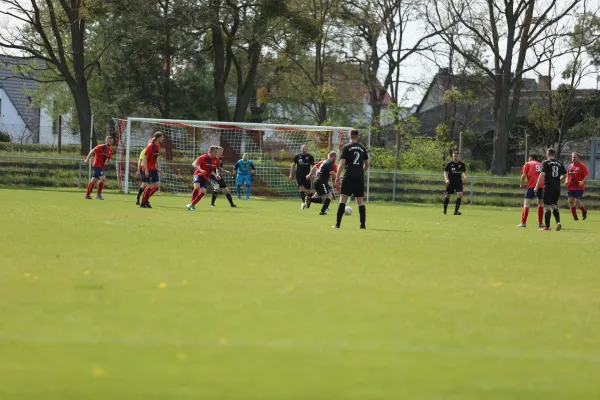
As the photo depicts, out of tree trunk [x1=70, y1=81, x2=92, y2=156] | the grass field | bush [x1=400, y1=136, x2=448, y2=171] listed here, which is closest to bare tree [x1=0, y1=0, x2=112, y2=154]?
tree trunk [x1=70, y1=81, x2=92, y2=156]

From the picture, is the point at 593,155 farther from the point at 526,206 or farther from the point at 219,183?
the point at 219,183

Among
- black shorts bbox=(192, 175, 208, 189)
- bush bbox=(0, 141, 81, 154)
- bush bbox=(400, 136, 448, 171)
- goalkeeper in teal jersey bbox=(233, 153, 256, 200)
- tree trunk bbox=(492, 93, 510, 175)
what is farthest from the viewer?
tree trunk bbox=(492, 93, 510, 175)

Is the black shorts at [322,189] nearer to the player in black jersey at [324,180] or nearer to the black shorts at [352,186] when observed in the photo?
the player in black jersey at [324,180]

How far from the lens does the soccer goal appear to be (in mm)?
37188

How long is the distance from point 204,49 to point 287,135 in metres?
6.61

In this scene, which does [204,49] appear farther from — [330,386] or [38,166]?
[330,386]

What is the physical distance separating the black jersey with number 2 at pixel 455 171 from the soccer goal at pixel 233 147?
8.60 meters

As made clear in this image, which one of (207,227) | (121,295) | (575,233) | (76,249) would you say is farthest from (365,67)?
(121,295)

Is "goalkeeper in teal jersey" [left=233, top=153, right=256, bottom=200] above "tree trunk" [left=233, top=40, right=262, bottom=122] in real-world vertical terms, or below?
below

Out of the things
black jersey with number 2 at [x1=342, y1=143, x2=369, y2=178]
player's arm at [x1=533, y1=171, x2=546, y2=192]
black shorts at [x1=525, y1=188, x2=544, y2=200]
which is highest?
black jersey with number 2 at [x1=342, y1=143, x2=369, y2=178]

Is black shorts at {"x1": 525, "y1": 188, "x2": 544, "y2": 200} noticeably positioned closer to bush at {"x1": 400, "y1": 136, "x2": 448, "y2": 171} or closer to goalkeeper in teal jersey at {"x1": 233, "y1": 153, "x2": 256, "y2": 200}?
goalkeeper in teal jersey at {"x1": 233, "y1": 153, "x2": 256, "y2": 200}

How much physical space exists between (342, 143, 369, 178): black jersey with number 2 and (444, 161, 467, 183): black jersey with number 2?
35.4 feet

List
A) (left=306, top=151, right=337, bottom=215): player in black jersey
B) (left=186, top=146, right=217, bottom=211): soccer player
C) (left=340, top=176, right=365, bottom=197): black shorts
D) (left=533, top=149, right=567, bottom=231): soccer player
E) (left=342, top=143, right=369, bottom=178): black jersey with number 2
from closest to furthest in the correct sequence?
1. (left=342, top=143, right=369, bottom=178): black jersey with number 2
2. (left=340, top=176, right=365, bottom=197): black shorts
3. (left=533, top=149, right=567, bottom=231): soccer player
4. (left=186, top=146, right=217, bottom=211): soccer player
5. (left=306, top=151, right=337, bottom=215): player in black jersey

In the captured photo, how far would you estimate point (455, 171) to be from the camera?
27984 mm
